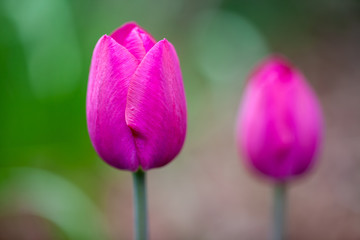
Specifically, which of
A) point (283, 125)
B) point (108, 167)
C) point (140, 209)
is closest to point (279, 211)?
point (283, 125)

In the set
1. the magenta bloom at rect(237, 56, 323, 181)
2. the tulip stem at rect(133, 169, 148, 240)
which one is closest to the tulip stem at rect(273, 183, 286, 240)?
the magenta bloom at rect(237, 56, 323, 181)

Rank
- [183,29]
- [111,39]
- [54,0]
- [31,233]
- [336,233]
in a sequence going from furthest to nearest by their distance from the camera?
[183,29] → [54,0] → [336,233] → [31,233] → [111,39]

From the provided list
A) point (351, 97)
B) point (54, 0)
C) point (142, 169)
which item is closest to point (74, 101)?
point (54, 0)

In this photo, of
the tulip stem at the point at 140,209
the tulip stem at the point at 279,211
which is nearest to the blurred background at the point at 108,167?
the tulip stem at the point at 279,211

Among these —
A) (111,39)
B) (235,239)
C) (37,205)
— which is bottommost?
(235,239)

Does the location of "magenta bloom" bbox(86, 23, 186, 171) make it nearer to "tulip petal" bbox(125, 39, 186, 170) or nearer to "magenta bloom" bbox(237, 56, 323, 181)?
"tulip petal" bbox(125, 39, 186, 170)

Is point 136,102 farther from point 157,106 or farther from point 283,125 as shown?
point 283,125

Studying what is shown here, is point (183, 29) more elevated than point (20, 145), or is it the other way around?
point (183, 29)

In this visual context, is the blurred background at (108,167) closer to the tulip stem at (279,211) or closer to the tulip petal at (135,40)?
the tulip stem at (279,211)

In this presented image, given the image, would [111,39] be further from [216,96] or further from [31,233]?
[216,96]
